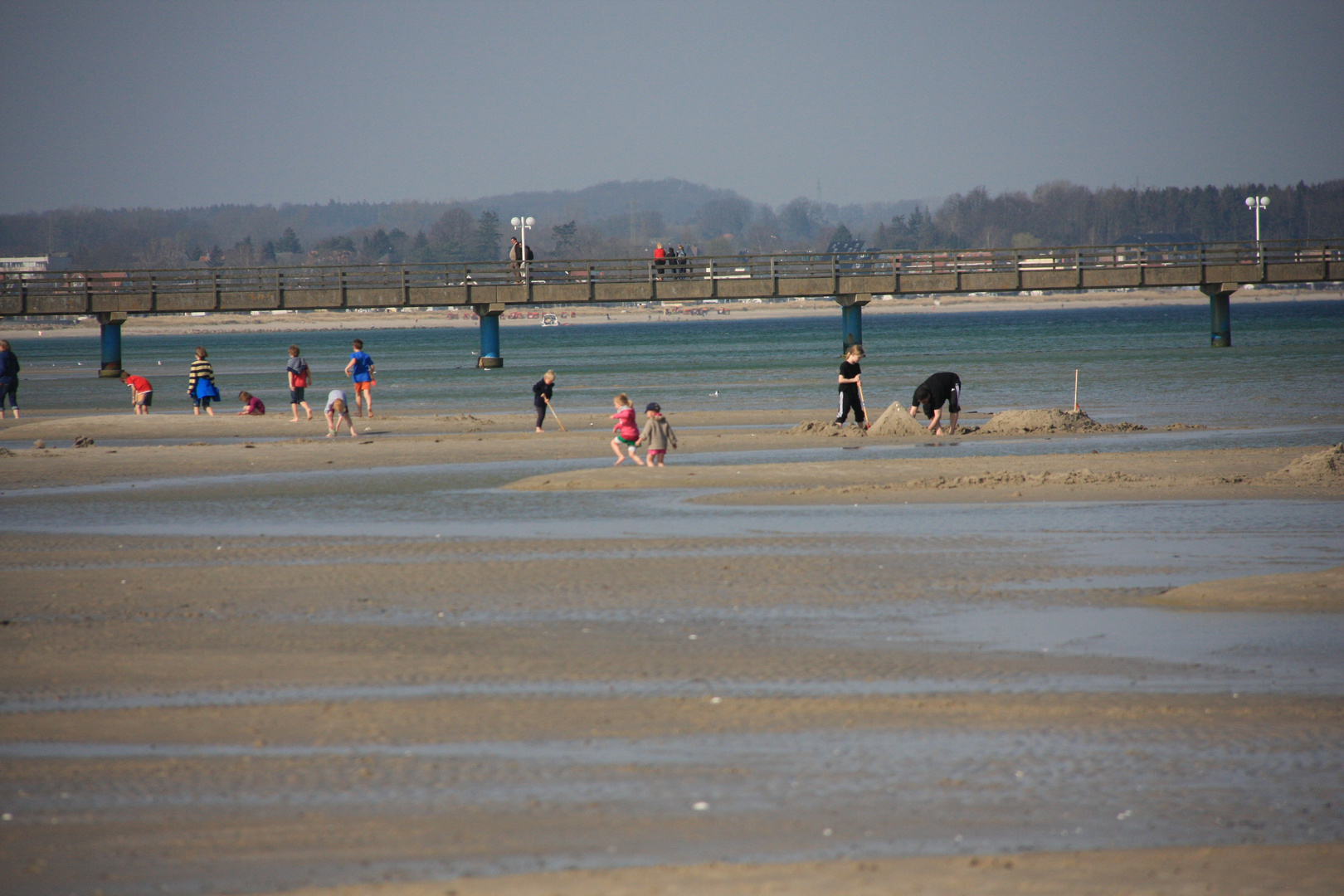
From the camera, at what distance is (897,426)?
23.2 m

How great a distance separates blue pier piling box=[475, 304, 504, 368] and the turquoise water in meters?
0.65

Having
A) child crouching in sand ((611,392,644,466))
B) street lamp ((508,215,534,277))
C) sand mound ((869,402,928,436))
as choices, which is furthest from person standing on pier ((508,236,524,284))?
child crouching in sand ((611,392,644,466))

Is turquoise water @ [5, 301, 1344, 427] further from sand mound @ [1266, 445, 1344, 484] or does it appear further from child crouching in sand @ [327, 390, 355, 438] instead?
sand mound @ [1266, 445, 1344, 484]

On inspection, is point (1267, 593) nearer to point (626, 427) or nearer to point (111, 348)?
point (626, 427)

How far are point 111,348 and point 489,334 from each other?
43.0 feet

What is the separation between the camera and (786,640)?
9.01 metres

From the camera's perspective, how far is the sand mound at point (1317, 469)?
16172 millimetres

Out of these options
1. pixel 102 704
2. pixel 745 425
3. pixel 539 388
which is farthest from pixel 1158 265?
pixel 102 704

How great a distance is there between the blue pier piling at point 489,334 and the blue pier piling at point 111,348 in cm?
1219

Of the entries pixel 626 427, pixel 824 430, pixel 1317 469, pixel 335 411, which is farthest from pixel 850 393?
pixel 335 411

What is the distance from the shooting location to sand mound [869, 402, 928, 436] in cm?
2308

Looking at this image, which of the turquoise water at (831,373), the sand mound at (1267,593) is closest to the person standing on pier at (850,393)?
the turquoise water at (831,373)

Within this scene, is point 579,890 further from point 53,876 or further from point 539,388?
point 539,388

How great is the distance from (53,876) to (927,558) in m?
8.19
